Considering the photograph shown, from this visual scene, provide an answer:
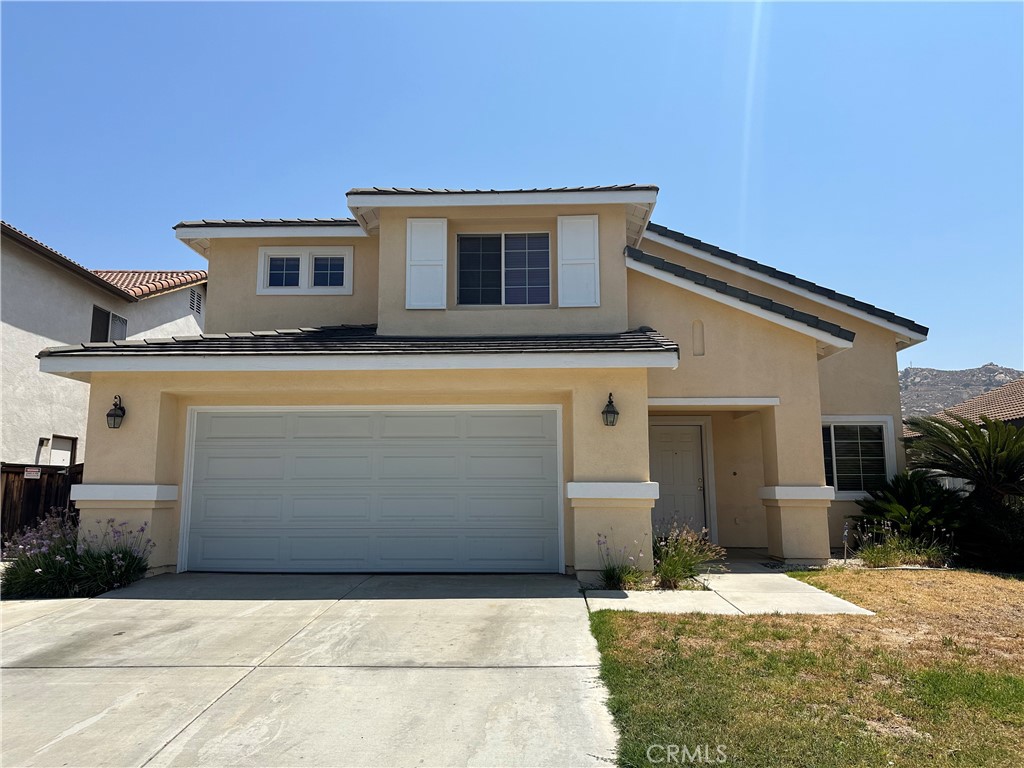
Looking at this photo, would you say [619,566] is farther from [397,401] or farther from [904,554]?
[904,554]

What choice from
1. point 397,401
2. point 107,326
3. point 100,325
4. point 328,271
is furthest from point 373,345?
point 107,326

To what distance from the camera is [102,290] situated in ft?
58.2

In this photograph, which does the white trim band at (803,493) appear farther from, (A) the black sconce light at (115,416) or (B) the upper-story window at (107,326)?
(B) the upper-story window at (107,326)

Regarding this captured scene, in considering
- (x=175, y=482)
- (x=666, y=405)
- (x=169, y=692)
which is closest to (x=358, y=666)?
(x=169, y=692)

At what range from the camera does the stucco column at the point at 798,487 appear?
10.5 meters

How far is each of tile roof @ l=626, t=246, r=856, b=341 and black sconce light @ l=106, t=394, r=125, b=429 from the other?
772 cm

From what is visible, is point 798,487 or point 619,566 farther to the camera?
point 798,487

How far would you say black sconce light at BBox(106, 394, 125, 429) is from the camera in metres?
9.34

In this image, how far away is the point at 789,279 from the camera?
13.4 m

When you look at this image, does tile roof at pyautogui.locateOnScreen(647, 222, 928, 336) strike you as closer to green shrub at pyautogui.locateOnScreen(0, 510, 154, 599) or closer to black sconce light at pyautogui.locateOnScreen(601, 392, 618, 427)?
black sconce light at pyautogui.locateOnScreen(601, 392, 618, 427)

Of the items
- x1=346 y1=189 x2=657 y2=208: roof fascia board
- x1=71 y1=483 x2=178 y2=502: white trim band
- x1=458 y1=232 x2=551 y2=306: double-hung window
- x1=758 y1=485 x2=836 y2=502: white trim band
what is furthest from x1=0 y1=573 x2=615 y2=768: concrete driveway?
x1=346 y1=189 x2=657 y2=208: roof fascia board

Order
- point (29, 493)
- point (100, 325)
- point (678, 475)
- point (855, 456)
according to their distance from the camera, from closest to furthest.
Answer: point (678, 475) → point (855, 456) → point (29, 493) → point (100, 325)

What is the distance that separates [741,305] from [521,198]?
3832mm

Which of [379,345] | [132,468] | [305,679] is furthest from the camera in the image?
[379,345]
